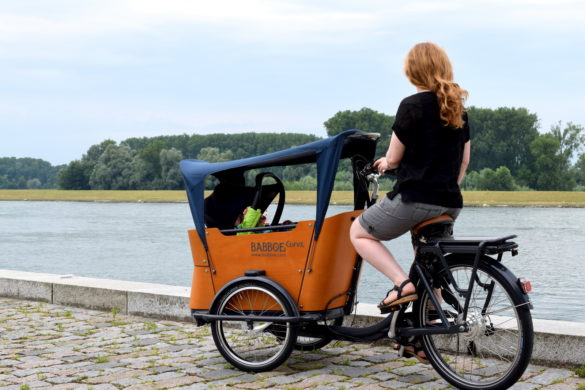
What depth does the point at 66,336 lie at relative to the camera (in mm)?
6461

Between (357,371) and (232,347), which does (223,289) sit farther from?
(357,371)

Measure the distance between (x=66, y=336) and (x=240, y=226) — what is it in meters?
1.96

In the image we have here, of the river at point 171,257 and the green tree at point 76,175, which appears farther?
the green tree at point 76,175

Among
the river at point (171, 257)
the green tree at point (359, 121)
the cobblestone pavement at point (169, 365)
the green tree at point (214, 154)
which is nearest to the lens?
the cobblestone pavement at point (169, 365)

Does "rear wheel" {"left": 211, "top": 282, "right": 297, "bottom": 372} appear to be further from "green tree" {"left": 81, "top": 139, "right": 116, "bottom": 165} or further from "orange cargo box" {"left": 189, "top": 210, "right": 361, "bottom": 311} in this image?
"green tree" {"left": 81, "top": 139, "right": 116, "bottom": 165}

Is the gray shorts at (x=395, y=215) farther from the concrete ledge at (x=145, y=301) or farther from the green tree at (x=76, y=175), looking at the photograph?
the green tree at (x=76, y=175)

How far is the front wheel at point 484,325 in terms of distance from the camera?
4.41m

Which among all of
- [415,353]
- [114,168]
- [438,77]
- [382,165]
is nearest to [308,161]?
[382,165]

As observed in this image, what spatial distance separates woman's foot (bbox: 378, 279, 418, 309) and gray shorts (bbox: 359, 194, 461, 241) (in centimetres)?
30

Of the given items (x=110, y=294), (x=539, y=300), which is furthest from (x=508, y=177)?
(x=110, y=294)

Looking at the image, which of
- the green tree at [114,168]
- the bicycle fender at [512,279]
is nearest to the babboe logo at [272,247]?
the bicycle fender at [512,279]

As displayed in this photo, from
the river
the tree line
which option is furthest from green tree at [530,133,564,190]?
the river

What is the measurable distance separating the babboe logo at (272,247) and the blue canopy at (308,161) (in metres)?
0.19

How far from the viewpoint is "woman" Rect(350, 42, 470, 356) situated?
4.59 metres
